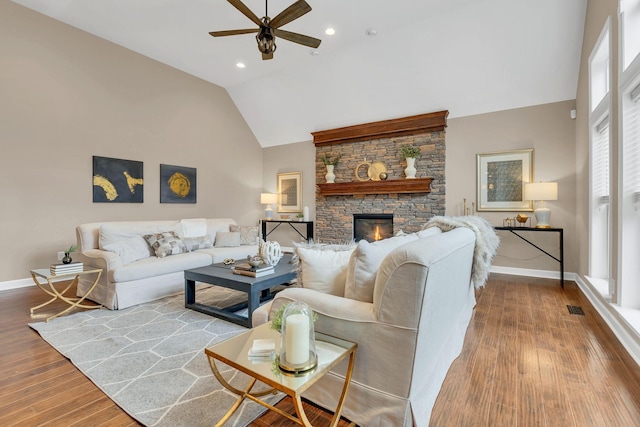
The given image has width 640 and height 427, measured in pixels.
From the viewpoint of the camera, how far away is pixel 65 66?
439 cm

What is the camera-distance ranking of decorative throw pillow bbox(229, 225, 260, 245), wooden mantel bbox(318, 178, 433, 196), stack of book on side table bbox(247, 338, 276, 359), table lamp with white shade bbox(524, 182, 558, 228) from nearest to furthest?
1. stack of book on side table bbox(247, 338, 276, 359)
2. table lamp with white shade bbox(524, 182, 558, 228)
3. decorative throw pillow bbox(229, 225, 260, 245)
4. wooden mantel bbox(318, 178, 433, 196)

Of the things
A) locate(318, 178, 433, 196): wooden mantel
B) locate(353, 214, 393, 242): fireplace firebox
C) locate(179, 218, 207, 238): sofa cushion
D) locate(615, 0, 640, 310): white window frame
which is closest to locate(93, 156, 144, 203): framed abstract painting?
locate(179, 218, 207, 238): sofa cushion

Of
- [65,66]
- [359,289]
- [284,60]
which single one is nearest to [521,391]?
[359,289]

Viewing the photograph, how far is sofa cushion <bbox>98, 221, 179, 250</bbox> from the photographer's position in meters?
3.59

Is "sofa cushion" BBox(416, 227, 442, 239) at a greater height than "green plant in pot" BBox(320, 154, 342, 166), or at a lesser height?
lesser

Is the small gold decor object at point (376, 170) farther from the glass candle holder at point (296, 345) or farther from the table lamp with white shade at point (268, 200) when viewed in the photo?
the glass candle holder at point (296, 345)

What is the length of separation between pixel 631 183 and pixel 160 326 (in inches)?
166

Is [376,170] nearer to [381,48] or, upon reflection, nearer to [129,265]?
[381,48]

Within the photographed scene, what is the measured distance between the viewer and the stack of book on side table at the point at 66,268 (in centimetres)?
297

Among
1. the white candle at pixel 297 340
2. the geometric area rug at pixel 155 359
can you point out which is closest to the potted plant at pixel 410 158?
the geometric area rug at pixel 155 359

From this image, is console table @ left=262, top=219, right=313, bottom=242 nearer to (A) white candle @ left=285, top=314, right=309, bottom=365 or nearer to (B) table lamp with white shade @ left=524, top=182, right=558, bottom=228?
(B) table lamp with white shade @ left=524, top=182, right=558, bottom=228

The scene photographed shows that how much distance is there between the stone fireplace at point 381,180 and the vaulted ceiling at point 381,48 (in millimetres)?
321

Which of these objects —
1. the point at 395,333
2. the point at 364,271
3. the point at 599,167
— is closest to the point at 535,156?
the point at 599,167

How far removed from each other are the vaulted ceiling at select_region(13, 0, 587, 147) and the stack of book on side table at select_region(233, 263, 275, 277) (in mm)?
3277
